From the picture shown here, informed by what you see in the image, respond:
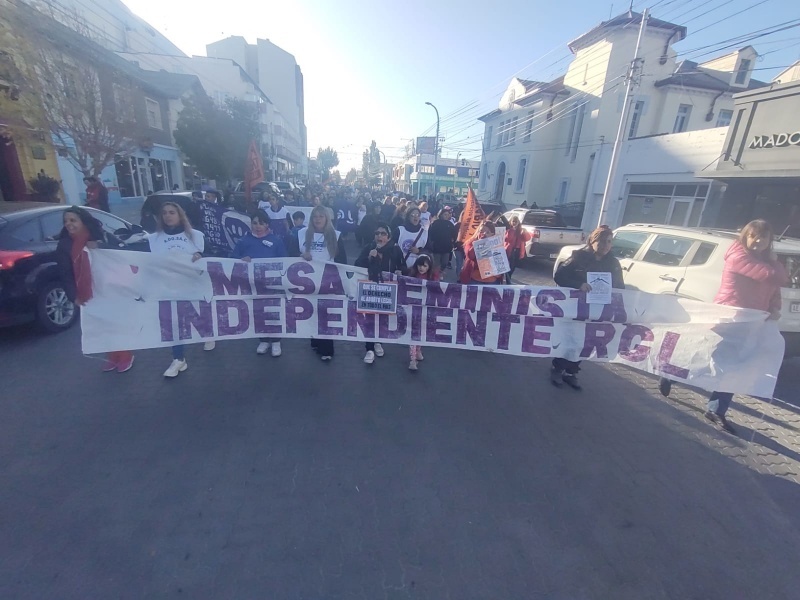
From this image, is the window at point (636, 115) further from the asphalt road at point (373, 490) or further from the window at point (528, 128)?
the asphalt road at point (373, 490)

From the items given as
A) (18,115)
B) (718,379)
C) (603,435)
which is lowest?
(603,435)

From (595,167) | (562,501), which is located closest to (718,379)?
(562,501)

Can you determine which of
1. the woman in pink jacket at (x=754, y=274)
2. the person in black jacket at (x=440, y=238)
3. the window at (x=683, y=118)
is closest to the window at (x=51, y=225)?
the person in black jacket at (x=440, y=238)

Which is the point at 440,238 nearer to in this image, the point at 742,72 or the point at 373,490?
the point at 373,490

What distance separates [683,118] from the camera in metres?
21.9

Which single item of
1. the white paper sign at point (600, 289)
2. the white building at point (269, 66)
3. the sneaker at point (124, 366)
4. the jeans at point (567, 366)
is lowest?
the sneaker at point (124, 366)

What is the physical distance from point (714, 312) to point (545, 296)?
159 centimetres

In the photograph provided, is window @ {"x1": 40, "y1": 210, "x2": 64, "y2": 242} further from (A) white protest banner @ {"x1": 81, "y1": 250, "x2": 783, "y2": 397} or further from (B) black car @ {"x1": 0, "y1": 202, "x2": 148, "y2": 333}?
(A) white protest banner @ {"x1": 81, "y1": 250, "x2": 783, "y2": 397}

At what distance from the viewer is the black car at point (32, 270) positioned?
4656 mm

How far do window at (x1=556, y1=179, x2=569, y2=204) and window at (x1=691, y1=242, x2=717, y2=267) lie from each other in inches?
873

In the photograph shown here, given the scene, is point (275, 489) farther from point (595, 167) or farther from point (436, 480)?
point (595, 167)

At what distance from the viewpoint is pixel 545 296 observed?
4.27 m

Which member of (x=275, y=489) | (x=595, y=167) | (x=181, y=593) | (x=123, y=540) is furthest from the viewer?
(x=595, y=167)

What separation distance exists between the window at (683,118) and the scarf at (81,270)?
2759 centimetres
